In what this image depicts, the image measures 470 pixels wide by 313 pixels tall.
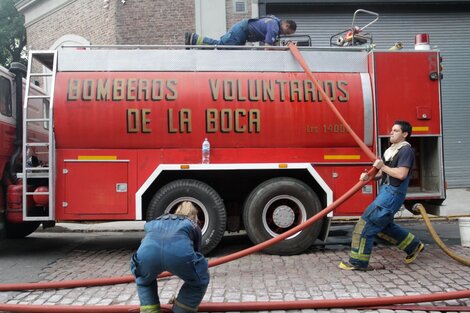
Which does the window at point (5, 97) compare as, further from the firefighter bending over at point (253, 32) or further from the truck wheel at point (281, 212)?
the truck wheel at point (281, 212)

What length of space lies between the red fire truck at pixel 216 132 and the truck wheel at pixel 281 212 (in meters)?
0.01

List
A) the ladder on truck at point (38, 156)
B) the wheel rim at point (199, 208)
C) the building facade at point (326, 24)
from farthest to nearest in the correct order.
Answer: the building facade at point (326, 24) < the wheel rim at point (199, 208) < the ladder on truck at point (38, 156)

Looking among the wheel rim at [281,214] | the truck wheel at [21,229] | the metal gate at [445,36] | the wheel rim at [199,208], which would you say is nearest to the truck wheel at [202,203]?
the wheel rim at [199,208]

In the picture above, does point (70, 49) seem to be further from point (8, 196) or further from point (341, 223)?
point (341, 223)

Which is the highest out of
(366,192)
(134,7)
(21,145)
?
(134,7)

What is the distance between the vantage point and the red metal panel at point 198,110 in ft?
20.5

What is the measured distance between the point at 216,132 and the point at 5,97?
10.4 feet

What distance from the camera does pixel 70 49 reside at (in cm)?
646

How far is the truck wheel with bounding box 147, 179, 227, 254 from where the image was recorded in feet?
20.5

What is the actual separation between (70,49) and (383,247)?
5339 millimetres

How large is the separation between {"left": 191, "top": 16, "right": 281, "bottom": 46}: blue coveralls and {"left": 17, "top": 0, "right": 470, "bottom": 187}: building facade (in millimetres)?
6638

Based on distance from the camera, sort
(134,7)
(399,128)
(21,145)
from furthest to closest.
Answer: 1. (134,7)
2. (21,145)
3. (399,128)

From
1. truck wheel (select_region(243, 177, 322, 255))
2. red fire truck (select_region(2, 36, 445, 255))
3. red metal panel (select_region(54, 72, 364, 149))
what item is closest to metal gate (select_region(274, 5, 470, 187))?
red fire truck (select_region(2, 36, 445, 255))

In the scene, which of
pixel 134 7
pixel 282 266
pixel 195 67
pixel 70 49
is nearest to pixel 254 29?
pixel 195 67
